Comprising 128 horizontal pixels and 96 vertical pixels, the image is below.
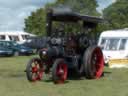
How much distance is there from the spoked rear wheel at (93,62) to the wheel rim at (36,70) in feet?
4.84

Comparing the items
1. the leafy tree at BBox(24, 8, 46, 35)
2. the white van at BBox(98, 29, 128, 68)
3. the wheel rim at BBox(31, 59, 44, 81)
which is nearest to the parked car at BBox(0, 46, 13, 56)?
the white van at BBox(98, 29, 128, 68)

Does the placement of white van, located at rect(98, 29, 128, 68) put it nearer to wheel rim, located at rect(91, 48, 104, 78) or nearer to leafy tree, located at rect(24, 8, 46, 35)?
wheel rim, located at rect(91, 48, 104, 78)


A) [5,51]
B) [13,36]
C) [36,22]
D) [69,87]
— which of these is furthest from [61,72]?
[36,22]

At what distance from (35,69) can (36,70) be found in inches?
2.2

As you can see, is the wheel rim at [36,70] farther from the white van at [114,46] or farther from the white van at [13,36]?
the white van at [13,36]

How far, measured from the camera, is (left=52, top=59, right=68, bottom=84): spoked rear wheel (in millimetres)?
13766

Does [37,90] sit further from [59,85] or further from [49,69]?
[49,69]

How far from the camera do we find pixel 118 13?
73812mm

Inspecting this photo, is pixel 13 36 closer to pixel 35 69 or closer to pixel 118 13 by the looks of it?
pixel 118 13

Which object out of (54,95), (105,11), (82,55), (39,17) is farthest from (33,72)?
(105,11)

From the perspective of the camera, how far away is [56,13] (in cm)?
1491

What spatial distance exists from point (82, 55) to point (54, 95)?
4.22 meters

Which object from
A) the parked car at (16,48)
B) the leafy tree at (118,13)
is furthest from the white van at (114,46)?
the leafy tree at (118,13)

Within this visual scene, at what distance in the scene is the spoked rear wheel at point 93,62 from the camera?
49.4ft
